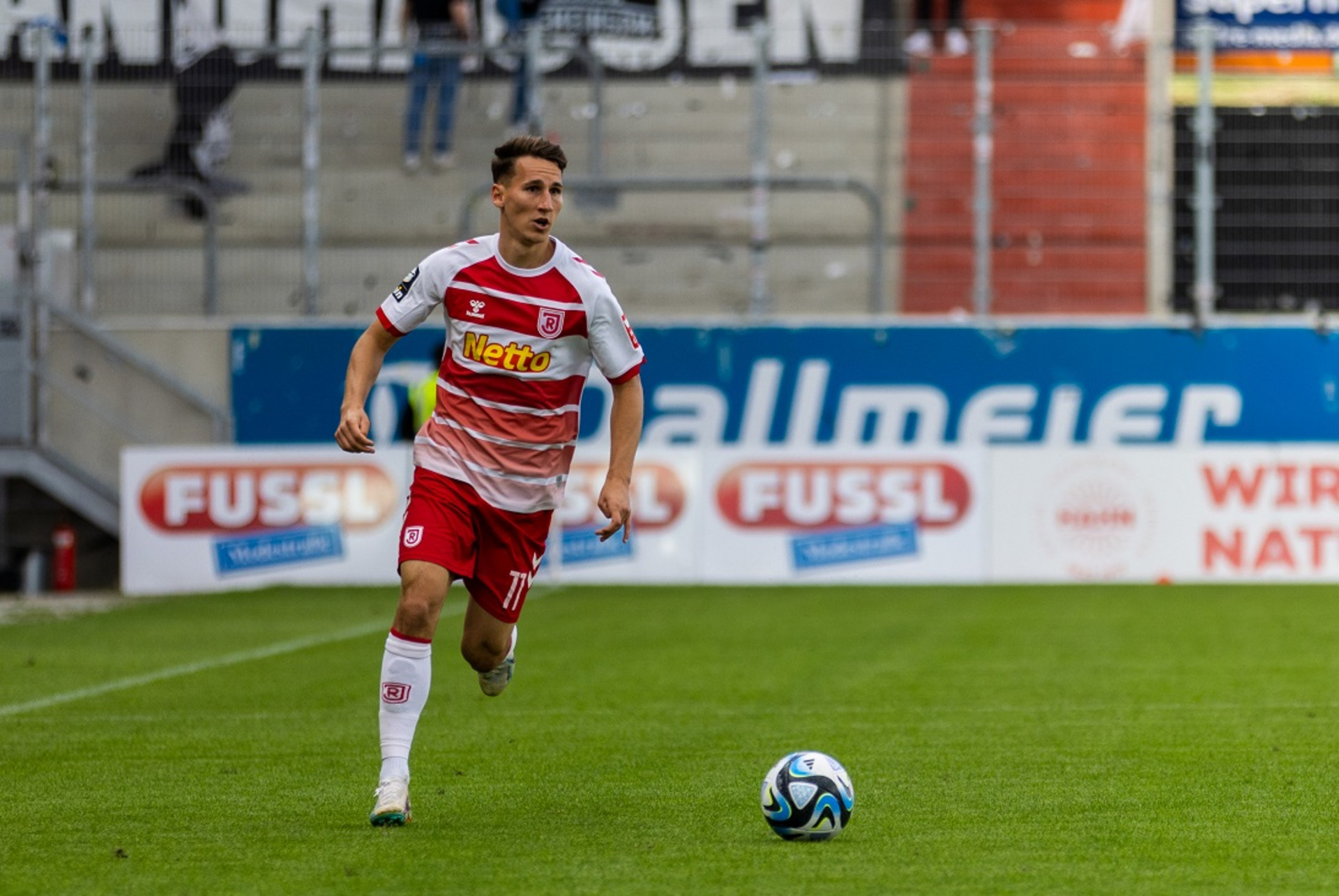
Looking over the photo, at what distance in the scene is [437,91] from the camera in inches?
798

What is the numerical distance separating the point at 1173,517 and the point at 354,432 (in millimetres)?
13748

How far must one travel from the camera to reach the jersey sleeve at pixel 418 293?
6.76m

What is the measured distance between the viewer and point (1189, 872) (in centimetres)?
531

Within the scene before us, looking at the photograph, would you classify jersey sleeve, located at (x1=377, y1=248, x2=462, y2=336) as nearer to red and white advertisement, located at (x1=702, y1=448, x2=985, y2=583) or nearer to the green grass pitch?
the green grass pitch

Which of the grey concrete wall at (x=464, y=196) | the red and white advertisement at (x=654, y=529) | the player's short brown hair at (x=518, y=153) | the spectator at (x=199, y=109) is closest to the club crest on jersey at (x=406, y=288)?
the player's short brown hair at (x=518, y=153)

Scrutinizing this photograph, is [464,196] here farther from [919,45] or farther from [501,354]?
[501,354]

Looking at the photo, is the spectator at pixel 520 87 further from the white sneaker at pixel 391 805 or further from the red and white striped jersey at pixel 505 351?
the white sneaker at pixel 391 805

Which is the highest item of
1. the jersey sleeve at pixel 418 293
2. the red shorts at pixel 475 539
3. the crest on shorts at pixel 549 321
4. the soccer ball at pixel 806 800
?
the jersey sleeve at pixel 418 293

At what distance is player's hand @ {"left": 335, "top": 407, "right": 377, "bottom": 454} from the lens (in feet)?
20.7

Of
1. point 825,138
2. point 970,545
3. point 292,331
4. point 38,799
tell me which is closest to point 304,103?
point 292,331

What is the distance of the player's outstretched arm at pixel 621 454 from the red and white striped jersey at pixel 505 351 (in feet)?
0.24

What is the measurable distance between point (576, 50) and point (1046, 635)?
8600mm

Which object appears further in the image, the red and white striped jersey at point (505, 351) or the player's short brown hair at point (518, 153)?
the red and white striped jersey at point (505, 351)

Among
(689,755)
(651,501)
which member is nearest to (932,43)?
(651,501)
